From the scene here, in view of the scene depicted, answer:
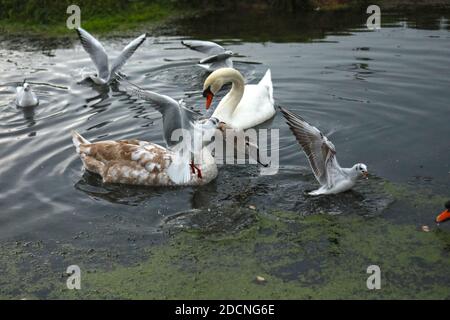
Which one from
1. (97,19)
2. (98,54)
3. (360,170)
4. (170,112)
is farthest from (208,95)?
(97,19)

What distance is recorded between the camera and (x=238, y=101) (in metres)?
11.1

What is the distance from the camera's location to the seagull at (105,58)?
1416 centimetres

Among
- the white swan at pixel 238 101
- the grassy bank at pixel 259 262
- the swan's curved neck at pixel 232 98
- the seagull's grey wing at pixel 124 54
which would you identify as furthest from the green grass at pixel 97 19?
the grassy bank at pixel 259 262

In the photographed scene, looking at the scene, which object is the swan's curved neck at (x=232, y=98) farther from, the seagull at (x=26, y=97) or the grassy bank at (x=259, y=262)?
the seagull at (x=26, y=97)

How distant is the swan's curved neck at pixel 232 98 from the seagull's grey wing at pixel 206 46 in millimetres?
3452

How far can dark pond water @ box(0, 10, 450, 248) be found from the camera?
8.42 meters

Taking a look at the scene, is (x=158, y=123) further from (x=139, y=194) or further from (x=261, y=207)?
(x=261, y=207)

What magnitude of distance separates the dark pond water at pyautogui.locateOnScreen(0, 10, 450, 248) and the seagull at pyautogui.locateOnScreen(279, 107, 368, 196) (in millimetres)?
249

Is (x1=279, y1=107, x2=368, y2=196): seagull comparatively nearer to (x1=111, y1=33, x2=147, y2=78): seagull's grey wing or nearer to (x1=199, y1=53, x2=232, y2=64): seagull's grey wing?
(x1=199, y1=53, x2=232, y2=64): seagull's grey wing

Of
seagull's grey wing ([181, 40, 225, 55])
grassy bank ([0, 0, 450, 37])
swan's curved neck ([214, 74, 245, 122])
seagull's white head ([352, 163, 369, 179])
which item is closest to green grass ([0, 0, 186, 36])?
grassy bank ([0, 0, 450, 37])

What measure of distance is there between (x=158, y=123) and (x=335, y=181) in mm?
4241

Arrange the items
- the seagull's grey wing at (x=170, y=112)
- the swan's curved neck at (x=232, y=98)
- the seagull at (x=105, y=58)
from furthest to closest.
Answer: the seagull at (x=105, y=58) → the swan's curved neck at (x=232, y=98) → the seagull's grey wing at (x=170, y=112)

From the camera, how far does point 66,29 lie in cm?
1962

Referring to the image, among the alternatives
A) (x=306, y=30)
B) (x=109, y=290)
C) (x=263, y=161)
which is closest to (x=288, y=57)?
(x=306, y=30)
